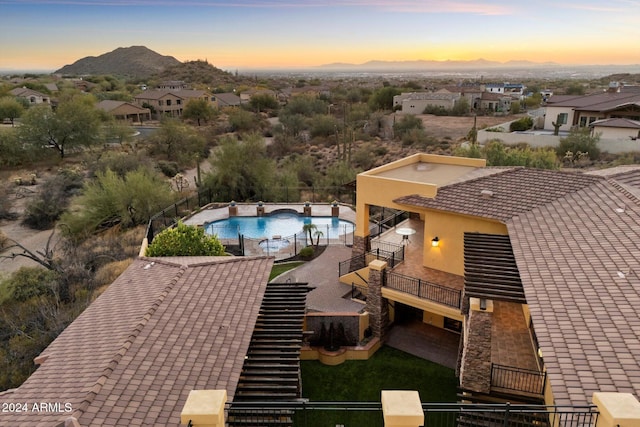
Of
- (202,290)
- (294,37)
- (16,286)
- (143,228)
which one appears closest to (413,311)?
(202,290)

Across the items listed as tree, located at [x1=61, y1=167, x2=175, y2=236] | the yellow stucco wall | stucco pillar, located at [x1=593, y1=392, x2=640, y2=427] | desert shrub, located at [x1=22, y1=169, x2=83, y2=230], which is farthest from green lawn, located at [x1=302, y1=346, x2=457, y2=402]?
desert shrub, located at [x1=22, y1=169, x2=83, y2=230]

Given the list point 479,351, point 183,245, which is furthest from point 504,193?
point 183,245

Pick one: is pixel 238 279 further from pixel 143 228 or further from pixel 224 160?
pixel 224 160

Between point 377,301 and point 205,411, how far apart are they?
10.0 meters

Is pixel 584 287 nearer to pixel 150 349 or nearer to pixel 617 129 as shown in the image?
pixel 150 349

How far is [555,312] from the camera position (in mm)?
7871

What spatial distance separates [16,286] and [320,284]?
13.5 metres

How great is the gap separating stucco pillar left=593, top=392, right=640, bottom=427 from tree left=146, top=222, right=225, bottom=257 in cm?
1340

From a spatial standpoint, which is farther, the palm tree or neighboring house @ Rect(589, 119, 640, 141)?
neighboring house @ Rect(589, 119, 640, 141)

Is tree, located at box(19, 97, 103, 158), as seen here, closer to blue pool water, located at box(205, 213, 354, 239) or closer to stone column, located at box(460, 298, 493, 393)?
blue pool water, located at box(205, 213, 354, 239)

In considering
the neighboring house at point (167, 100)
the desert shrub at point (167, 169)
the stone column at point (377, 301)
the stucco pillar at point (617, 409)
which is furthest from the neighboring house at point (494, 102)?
the stucco pillar at point (617, 409)

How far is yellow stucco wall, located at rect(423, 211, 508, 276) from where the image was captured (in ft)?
49.1

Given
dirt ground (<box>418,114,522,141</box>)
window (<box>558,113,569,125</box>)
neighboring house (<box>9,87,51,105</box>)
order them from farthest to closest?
neighboring house (<box>9,87,51,105</box>) → dirt ground (<box>418,114,522,141</box>) → window (<box>558,113,569,125</box>)

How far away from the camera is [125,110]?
74.2 m
